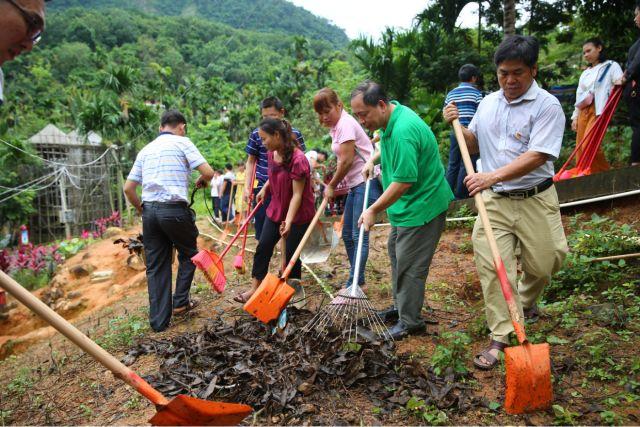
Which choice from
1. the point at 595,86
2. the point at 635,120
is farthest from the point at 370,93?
the point at 635,120

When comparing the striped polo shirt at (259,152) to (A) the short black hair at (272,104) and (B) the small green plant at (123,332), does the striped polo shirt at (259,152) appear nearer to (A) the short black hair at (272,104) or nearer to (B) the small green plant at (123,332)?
(A) the short black hair at (272,104)

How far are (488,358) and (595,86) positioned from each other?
13.6 feet

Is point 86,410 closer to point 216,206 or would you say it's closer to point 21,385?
point 21,385

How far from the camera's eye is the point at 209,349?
332 cm

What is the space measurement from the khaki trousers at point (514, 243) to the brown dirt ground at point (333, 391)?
0.40 m

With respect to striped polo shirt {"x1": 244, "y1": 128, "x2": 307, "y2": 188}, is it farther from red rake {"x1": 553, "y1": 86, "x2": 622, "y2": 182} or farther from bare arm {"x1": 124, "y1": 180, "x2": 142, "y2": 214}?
red rake {"x1": 553, "y1": 86, "x2": 622, "y2": 182}

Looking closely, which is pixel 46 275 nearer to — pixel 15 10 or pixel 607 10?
pixel 15 10

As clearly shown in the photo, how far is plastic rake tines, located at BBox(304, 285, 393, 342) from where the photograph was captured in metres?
3.21

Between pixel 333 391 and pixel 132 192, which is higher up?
pixel 132 192

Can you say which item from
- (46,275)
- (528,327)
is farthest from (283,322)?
(46,275)

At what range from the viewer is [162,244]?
4.50 m

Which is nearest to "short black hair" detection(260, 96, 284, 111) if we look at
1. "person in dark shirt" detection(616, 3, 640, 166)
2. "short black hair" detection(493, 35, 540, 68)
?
"short black hair" detection(493, 35, 540, 68)

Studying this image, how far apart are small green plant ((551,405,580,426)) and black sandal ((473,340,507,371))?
523 millimetres

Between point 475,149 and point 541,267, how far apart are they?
958 mm
